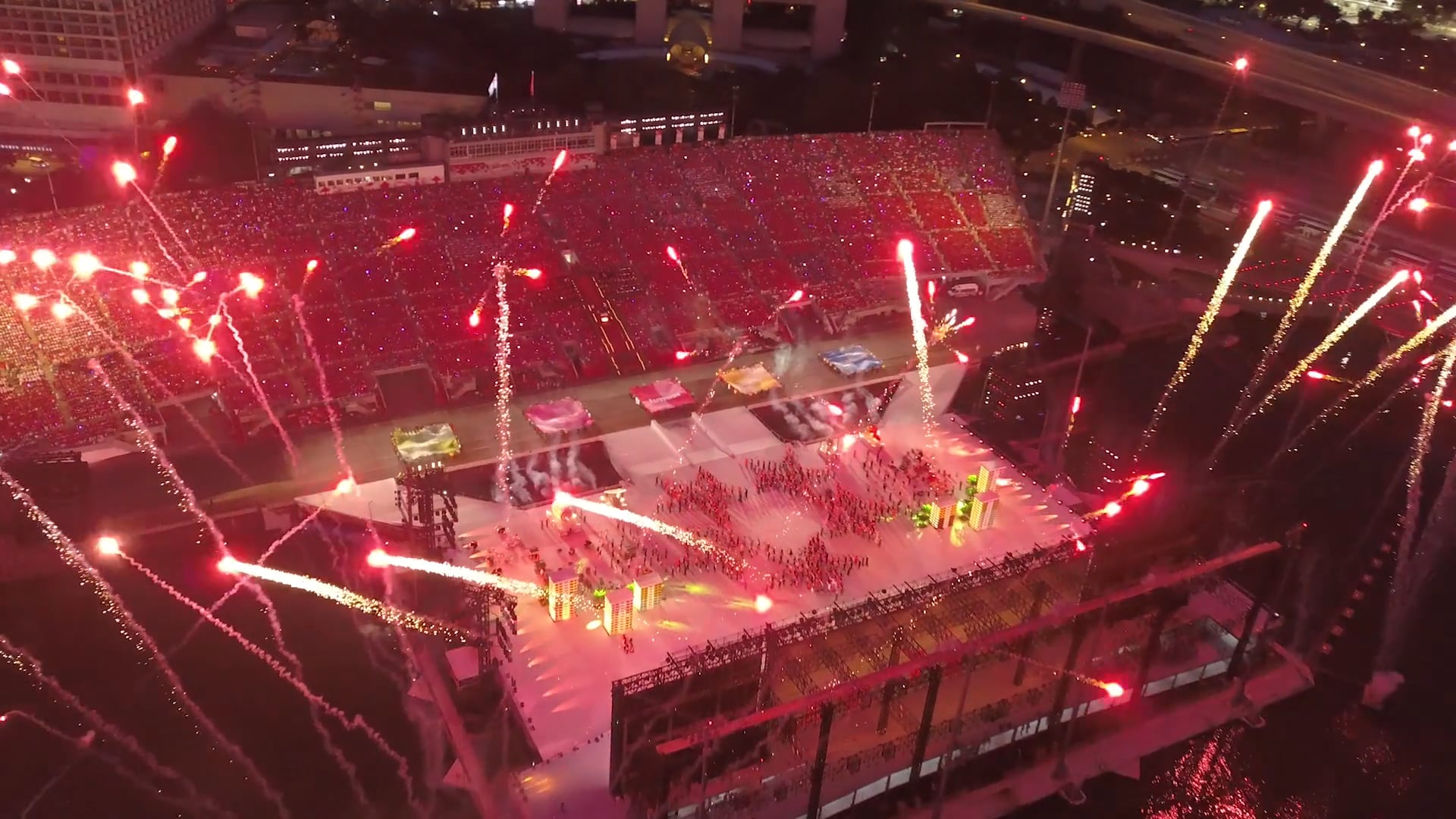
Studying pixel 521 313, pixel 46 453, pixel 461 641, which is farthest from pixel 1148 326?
pixel 46 453

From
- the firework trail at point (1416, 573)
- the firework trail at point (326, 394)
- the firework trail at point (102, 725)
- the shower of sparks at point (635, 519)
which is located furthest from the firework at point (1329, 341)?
the firework trail at point (102, 725)

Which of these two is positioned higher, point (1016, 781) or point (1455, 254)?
point (1455, 254)

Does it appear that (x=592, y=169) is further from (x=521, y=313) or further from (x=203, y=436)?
(x=203, y=436)

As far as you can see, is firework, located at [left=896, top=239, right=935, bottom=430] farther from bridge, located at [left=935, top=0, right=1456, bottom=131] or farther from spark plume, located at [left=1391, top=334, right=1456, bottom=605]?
bridge, located at [left=935, top=0, right=1456, bottom=131]

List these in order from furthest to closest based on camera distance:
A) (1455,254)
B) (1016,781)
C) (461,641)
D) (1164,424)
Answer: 1. (1455,254)
2. (1164,424)
3. (461,641)
4. (1016,781)

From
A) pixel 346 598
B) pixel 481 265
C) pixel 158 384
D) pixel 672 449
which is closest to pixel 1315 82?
pixel 672 449

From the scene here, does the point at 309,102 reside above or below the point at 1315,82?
below

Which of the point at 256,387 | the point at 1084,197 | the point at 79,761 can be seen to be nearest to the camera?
the point at 79,761

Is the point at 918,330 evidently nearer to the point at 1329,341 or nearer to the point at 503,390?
the point at 1329,341
